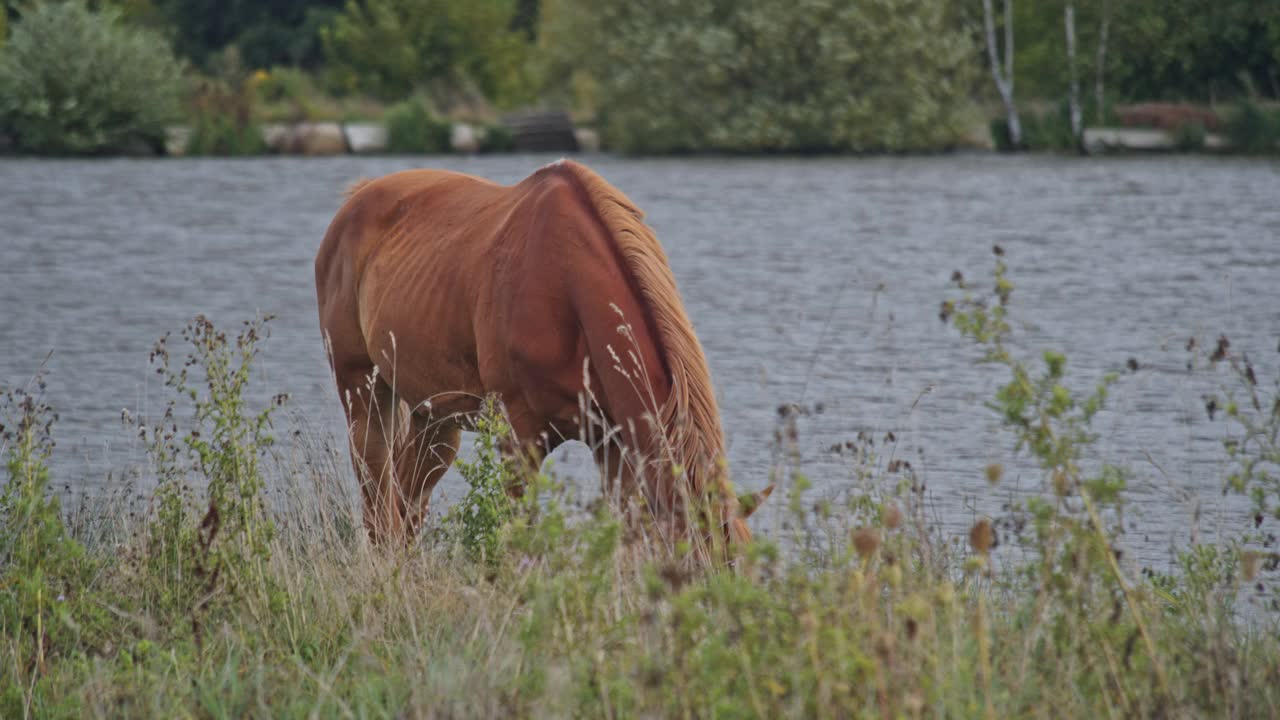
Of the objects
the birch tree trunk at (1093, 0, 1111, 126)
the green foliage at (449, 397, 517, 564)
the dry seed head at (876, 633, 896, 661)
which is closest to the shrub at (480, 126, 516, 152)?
the birch tree trunk at (1093, 0, 1111, 126)

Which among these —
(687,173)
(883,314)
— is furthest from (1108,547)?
(687,173)

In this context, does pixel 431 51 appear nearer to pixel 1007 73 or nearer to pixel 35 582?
pixel 1007 73

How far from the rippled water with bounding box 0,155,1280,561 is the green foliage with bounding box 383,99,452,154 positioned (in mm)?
4128

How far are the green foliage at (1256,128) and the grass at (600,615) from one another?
32.1 m

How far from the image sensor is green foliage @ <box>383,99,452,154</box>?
38.7 metres

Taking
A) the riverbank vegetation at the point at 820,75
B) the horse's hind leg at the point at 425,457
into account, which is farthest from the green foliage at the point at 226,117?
the horse's hind leg at the point at 425,457

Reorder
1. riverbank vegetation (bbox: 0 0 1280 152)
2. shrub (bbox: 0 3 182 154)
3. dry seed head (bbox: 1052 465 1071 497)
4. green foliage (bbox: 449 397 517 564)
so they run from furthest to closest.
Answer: riverbank vegetation (bbox: 0 0 1280 152)
shrub (bbox: 0 3 182 154)
green foliage (bbox: 449 397 517 564)
dry seed head (bbox: 1052 465 1071 497)

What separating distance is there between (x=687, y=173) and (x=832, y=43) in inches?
205

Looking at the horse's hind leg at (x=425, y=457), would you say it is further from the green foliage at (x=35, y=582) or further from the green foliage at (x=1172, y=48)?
the green foliage at (x=1172, y=48)

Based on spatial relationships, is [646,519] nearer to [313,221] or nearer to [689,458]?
[689,458]

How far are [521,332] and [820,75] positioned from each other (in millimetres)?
32835

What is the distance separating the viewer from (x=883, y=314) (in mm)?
14570

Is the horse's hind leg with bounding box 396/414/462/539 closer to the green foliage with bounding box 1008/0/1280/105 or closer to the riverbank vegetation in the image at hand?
the riverbank vegetation

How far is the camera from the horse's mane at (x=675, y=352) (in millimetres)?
4055
